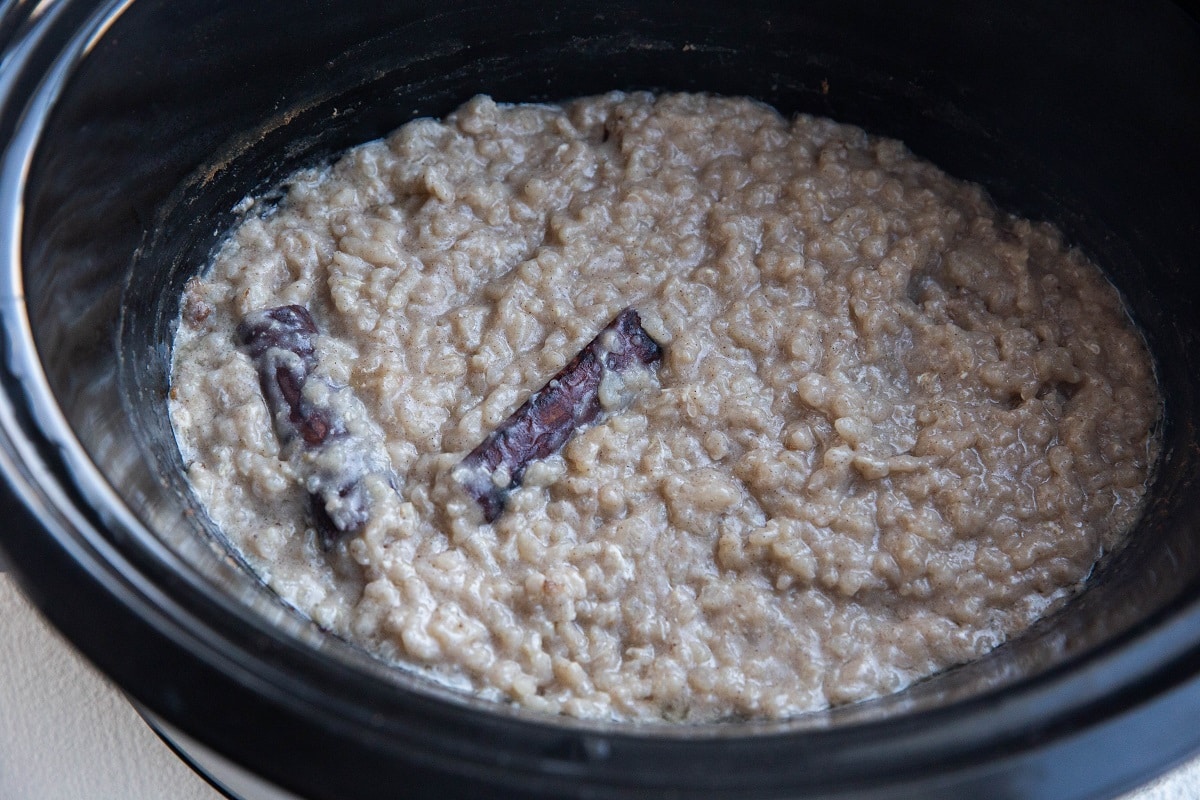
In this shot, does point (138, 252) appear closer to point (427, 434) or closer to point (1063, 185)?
point (427, 434)

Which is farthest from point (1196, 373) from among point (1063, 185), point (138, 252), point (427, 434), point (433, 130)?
point (138, 252)

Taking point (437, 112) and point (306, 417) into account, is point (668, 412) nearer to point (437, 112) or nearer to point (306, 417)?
point (306, 417)

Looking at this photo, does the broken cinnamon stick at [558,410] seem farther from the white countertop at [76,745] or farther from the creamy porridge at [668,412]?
the white countertop at [76,745]

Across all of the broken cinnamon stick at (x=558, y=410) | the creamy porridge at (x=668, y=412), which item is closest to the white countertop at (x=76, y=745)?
the creamy porridge at (x=668, y=412)

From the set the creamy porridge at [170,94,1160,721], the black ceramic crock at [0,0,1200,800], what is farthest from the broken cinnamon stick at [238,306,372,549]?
the black ceramic crock at [0,0,1200,800]

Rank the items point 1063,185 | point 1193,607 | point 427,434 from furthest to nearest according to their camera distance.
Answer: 1. point 1063,185
2. point 427,434
3. point 1193,607

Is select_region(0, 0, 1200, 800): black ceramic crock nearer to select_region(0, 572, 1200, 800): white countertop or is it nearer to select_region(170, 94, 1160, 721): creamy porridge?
select_region(170, 94, 1160, 721): creamy porridge
